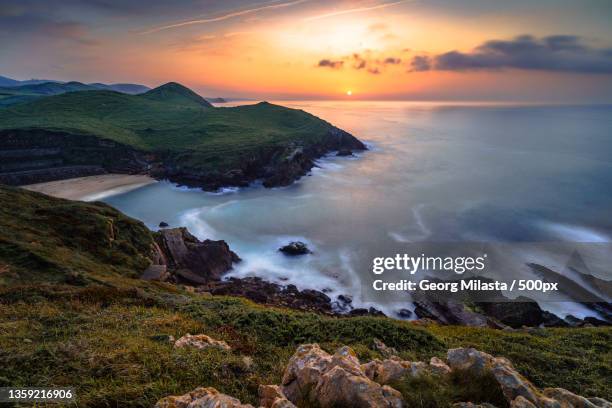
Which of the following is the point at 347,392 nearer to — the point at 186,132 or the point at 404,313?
the point at 404,313

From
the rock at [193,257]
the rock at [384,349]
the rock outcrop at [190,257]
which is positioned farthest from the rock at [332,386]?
the rock at [193,257]

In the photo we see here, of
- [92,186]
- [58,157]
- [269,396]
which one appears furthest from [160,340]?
[58,157]

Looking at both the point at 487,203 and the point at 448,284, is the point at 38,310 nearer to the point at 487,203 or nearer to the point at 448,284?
the point at 448,284

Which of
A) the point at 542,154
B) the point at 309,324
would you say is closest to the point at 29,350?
the point at 309,324

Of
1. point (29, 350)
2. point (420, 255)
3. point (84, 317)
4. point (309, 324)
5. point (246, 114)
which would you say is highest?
point (246, 114)

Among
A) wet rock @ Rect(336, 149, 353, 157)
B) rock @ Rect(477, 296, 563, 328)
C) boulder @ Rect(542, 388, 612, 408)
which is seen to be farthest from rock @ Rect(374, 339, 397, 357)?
wet rock @ Rect(336, 149, 353, 157)

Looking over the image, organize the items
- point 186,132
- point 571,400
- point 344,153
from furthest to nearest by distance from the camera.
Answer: point 186,132
point 344,153
point 571,400
